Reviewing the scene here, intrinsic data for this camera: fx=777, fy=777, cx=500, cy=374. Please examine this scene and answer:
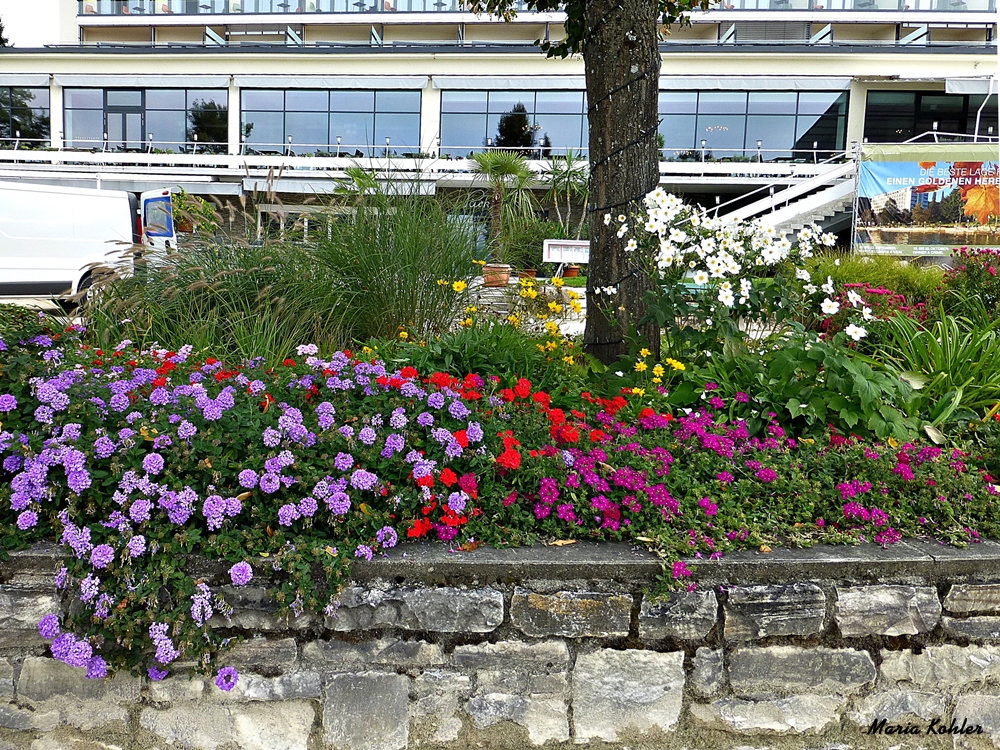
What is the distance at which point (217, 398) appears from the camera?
264cm

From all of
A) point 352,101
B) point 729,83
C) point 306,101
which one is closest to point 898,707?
point 729,83

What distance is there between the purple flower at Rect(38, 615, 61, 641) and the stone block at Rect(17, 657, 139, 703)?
19 centimetres

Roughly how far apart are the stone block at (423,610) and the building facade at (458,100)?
23914 millimetres

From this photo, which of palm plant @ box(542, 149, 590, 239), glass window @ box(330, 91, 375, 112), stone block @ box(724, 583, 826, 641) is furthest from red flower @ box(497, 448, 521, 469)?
glass window @ box(330, 91, 375, 112)

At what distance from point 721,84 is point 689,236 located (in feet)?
87.5

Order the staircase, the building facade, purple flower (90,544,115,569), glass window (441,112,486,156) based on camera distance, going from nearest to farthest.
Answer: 1. purple flower (90,544,115,569)
2. the staircase
3. the building facade
4. glass window (441,112,486,156)

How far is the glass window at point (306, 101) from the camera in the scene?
2973 centimetres

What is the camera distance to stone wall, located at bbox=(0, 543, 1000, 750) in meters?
2.38

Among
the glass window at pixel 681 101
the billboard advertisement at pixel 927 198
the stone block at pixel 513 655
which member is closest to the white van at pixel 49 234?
the stone block at pixel 513 655

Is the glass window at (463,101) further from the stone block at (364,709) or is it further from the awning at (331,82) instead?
the stone block at (364,709)

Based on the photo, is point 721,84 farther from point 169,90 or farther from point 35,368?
point 35,368

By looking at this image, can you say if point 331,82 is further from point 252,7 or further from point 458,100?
point 252,7

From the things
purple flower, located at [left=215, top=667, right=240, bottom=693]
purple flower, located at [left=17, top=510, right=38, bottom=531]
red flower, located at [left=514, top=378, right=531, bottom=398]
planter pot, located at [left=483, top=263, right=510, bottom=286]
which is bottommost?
purple flower, located at [left=215, top=667, right=240, bottom=693]
